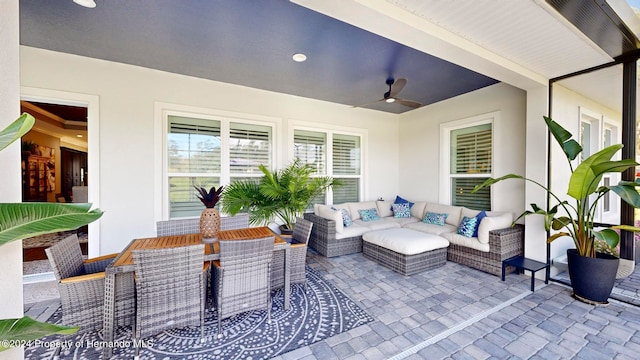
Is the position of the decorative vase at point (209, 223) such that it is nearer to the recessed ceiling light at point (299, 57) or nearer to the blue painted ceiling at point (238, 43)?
the blue painted ceiling at point (238, 43)

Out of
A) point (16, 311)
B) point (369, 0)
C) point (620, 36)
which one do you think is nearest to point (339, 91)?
point (369, 0)

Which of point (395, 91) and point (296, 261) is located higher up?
point (395, 91)

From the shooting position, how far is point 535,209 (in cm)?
331

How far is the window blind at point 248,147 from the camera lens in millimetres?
4629

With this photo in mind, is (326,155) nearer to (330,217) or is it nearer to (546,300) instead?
(330,217)

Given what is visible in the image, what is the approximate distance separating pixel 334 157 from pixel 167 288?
4.35m

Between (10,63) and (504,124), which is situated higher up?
(504,124)

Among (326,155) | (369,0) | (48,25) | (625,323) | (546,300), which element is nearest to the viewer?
(369,0)

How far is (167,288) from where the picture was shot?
6.45ft

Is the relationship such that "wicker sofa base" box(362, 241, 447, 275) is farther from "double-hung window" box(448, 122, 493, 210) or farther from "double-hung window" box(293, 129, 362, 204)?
"double-hung window" box(293, 129, 362, 204)

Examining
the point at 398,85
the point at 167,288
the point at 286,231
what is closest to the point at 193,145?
the point at 286,231

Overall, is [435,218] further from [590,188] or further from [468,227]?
[590,188]

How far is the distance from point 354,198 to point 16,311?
214 inches

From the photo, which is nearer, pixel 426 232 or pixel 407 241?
pixel 407 241
